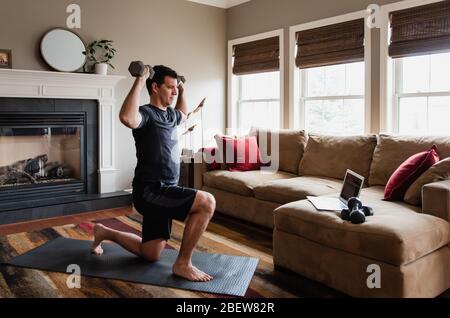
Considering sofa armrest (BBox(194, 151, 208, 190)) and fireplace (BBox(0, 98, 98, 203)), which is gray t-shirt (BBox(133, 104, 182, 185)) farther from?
fireplace (BBox(0, 98, 98, 203))

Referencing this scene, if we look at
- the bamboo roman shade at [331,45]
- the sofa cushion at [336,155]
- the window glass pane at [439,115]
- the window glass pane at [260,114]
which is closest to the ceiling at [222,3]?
the bamboo roman shade at [331,45]

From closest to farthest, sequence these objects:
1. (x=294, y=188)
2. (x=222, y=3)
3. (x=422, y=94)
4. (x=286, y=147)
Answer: (x=294, y=188) → (x=422, y=94) → (x=286, y=147) → (x=222, y=3)

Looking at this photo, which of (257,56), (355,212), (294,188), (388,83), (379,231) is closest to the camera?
(379,231)

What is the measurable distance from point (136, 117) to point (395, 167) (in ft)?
6.92

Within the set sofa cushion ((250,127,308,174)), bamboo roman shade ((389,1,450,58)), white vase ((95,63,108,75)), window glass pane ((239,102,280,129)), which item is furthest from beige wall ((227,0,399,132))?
white vase ((95,63,108,75))

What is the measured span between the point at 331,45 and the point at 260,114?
142cm

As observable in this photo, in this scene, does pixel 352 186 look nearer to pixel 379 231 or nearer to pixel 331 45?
pixel 379 231

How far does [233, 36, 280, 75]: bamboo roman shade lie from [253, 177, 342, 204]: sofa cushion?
6.20 ft

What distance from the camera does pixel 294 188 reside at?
3.36 metres

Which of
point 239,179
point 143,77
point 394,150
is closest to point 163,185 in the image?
point 143,77

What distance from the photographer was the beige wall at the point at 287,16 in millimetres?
4008

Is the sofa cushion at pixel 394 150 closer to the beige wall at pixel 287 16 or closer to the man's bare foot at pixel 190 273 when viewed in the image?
the beige wall at pixel 287 16

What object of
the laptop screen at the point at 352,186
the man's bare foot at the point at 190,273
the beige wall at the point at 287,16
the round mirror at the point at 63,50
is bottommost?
the man's bare foot at the point at 190,273
